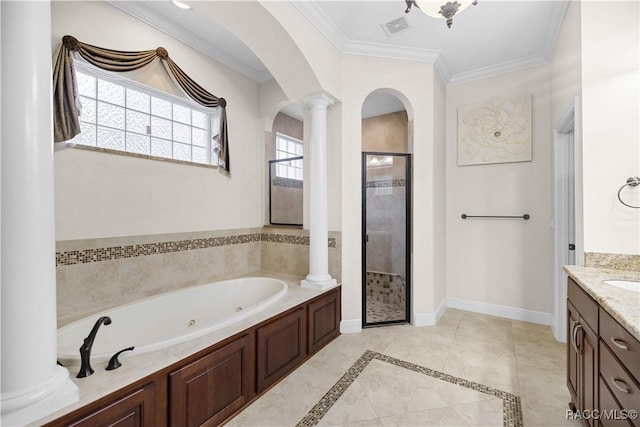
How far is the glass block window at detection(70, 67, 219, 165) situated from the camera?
2.13 metres

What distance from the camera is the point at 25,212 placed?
979 millimetres

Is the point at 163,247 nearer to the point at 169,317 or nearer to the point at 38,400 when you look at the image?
the point at 169,317

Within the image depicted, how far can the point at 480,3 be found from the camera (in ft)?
7.31

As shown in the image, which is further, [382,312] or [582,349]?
[382,312]

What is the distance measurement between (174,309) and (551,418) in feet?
8.86

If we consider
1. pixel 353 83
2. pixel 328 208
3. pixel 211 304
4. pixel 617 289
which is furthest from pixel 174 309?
pixel 617 289

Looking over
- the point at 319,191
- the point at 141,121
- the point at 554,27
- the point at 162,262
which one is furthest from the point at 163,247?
the point at 554,27

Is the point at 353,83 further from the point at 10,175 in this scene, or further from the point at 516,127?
the point at 10,175

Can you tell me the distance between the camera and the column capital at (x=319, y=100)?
267 centimetres

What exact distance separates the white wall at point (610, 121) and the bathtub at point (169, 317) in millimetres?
2247

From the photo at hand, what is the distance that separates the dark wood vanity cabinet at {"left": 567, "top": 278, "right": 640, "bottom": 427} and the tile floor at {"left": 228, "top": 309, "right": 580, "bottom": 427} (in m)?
0.34

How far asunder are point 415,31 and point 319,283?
2.43 m

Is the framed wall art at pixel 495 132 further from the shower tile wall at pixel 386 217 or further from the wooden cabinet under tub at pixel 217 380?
the wooden cabinet under tub at pixel 217 380

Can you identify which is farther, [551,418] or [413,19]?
[413,19]
